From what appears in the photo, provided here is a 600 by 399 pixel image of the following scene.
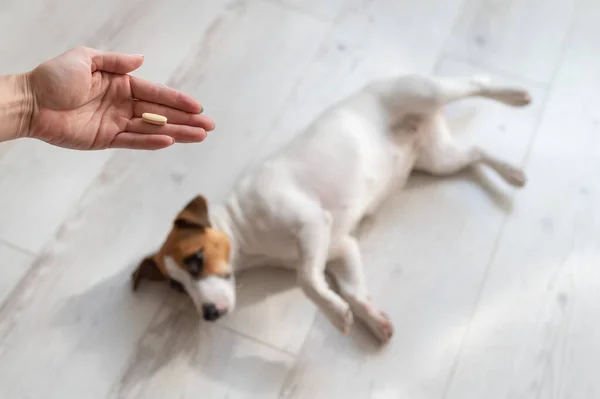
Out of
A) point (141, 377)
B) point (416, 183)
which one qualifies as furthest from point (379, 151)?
point (141, 377)

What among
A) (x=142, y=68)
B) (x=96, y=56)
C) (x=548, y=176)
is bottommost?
(x=548, y=176)

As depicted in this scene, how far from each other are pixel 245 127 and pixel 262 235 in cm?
43

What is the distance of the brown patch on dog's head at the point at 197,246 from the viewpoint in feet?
3.80

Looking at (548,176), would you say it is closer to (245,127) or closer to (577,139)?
(577,139)

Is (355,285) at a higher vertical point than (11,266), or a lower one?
lower

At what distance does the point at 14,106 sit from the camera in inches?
43.0

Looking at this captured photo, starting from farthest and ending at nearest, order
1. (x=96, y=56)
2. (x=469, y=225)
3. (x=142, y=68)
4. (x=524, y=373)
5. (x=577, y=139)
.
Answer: (x=142, y=68) < (x=577, y=139) < (x=469, y=225) < (x=524, y=373) < (x=96, y=56)

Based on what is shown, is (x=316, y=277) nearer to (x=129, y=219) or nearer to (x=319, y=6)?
(x=129, y=219)

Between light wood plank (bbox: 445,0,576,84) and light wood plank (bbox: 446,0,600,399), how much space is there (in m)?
0.14

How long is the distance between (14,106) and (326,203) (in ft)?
1.99

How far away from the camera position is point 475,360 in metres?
1.27

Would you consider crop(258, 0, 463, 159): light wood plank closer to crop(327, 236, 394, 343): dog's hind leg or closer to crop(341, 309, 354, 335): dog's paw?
crop(327, 236, 394, 343): dog's hind leg

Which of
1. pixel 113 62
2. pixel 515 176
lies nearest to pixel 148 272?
pixel 113 62

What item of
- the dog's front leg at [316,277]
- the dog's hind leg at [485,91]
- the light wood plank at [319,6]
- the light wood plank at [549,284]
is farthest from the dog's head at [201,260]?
the light wood plank at [319,6]
